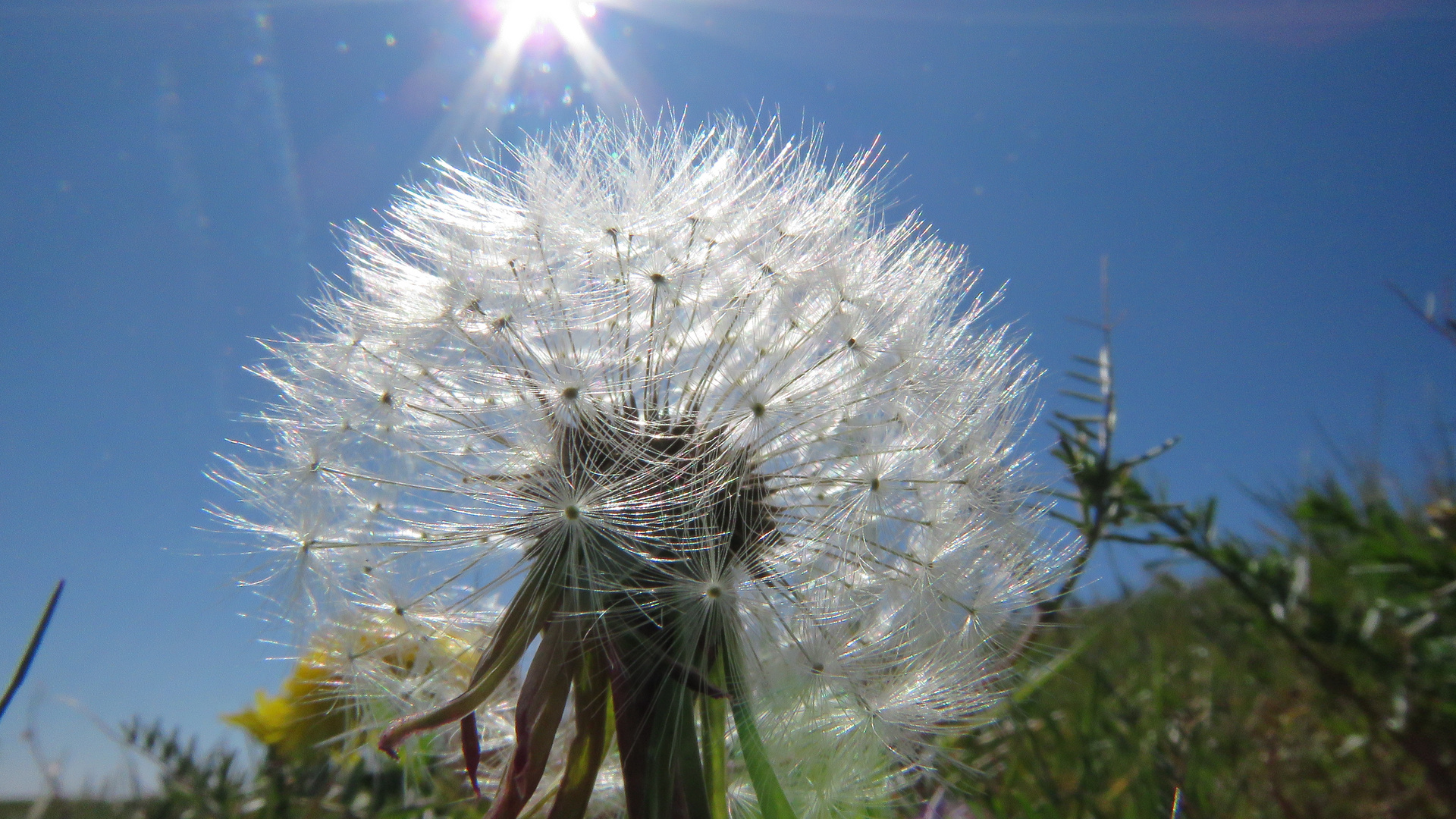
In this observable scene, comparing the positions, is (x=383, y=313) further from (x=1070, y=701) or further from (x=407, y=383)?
(x=1070, y=701)

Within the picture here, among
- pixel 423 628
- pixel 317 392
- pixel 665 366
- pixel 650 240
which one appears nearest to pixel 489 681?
pixel 423 628

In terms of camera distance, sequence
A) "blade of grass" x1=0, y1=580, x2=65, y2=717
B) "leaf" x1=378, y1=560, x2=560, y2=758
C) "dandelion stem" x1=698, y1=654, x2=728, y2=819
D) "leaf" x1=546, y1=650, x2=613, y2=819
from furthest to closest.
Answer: "dandelion stem" x1=698, y1=654, x2=728, y2=819 < "leaf" x1=546, y1=650, x2=613, y2=819 < "leaf" x1=378, y1=560, x2=560, y2=758 < "blade of grass" x1=0, y1=580, x2=65, y2=717

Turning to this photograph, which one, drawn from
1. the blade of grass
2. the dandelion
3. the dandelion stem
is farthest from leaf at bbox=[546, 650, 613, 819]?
the blade of grass

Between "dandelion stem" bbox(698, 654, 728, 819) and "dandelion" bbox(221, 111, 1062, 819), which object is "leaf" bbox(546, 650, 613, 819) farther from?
"dandelion stem" bbox(698, 654, 728, 819)

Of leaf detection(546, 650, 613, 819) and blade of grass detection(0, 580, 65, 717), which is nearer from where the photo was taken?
blade of grass detection(0, 580, 65, 717)

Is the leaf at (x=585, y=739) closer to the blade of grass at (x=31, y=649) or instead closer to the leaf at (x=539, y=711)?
the leaf at (x=539, y=711)

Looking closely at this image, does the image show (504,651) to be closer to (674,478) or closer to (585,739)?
(585,739)

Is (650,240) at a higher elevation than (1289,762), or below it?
higher

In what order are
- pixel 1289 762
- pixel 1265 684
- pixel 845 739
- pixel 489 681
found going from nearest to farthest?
pixel 489 681 < pixel 845 739 < pixel 1289 762 < pixel 1265 684

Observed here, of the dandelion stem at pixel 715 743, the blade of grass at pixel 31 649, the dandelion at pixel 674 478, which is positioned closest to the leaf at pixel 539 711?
the dandelion at pixel 674 478
